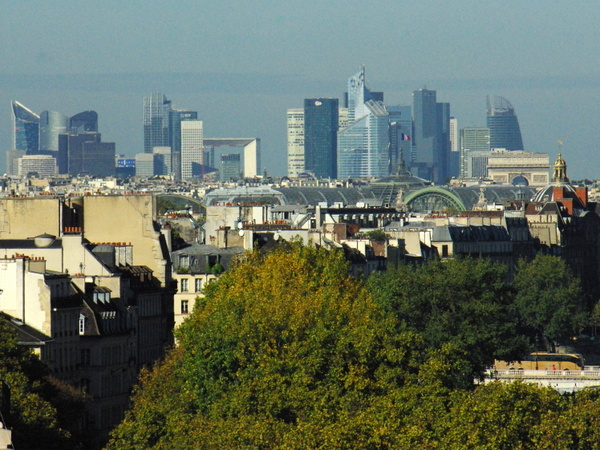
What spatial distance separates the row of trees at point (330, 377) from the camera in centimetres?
5222

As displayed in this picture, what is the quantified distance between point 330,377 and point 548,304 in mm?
62700

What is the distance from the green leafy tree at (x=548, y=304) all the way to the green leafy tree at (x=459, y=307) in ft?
90.4

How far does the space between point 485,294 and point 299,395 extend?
30516mm

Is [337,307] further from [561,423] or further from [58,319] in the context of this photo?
[561,423]

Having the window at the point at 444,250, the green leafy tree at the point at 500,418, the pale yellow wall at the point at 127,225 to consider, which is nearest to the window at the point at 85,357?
the pale yellow wall at the point at 127,225

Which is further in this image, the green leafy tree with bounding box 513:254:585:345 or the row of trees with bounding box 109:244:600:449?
the green leafy tree with bounding box 513:254:585:345

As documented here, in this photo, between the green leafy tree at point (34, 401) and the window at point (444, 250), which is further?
the window at point (444, 250)

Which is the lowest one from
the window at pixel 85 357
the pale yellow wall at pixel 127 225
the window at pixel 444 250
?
the window at pixel 85 357

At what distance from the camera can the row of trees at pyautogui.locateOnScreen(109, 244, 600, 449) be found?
52219mm

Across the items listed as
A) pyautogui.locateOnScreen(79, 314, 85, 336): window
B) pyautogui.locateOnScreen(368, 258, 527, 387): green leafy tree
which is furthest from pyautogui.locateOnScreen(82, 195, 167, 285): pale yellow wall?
pyautogui.locateOnScreen(79, 314, 85, 336): window

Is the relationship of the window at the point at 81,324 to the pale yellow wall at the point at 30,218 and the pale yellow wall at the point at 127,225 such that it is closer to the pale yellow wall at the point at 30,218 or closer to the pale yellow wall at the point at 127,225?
the pale yellow wall at the point at 30,218

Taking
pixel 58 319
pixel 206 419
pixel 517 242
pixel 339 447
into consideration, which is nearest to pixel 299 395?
pixel 206 419

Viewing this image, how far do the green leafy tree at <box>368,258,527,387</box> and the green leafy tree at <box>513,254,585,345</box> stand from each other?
27.5 metres

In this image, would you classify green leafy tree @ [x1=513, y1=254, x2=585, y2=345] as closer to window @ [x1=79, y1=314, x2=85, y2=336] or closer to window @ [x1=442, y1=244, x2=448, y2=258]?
window @ [x1=442, y1=244, x2=448, y2=258]
